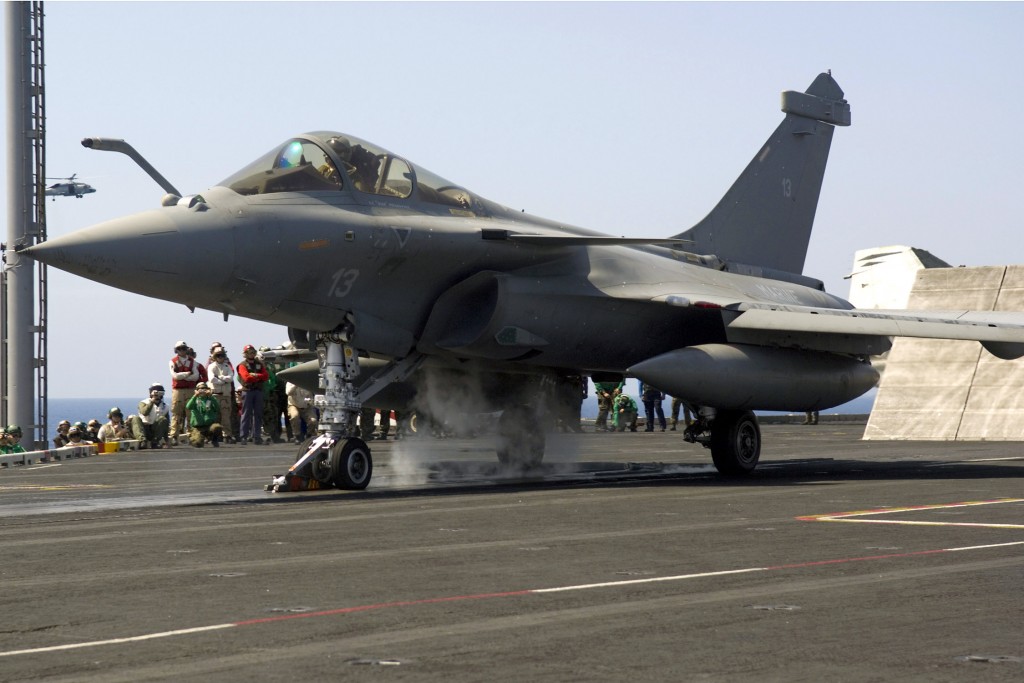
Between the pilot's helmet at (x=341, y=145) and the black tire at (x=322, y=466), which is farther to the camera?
the pilot's helmet at (x=341, y=145)

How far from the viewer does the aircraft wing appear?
49.4ft

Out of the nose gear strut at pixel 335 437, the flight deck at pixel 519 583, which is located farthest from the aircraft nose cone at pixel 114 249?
the nose gear strut at pixel 335 437

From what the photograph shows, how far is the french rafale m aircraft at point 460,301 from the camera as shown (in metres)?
12.2

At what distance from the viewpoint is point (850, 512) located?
10.7 metres

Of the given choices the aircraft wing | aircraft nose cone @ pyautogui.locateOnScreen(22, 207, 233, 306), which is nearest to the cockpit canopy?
aircraft nose cone @ pyautogui.locateOnScreen(22, 207, 233, 306)

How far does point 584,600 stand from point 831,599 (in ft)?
3.83

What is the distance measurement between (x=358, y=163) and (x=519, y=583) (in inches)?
290

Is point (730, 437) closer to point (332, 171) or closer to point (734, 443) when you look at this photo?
point (734, 443)

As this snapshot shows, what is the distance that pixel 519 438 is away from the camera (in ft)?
53.4

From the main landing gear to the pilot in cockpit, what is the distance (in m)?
5.07

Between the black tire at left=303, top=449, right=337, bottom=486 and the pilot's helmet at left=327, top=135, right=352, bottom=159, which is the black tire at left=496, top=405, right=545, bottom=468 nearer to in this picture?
the black tire at left=303, top=449, right=337, bottom=486

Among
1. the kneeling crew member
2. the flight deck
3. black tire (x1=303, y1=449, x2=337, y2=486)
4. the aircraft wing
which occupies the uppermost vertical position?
the aircraft wing

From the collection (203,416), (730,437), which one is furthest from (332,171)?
(203,416)

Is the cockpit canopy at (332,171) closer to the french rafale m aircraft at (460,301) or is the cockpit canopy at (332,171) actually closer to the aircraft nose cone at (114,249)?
the french rafale m aircraft at (460,301)
